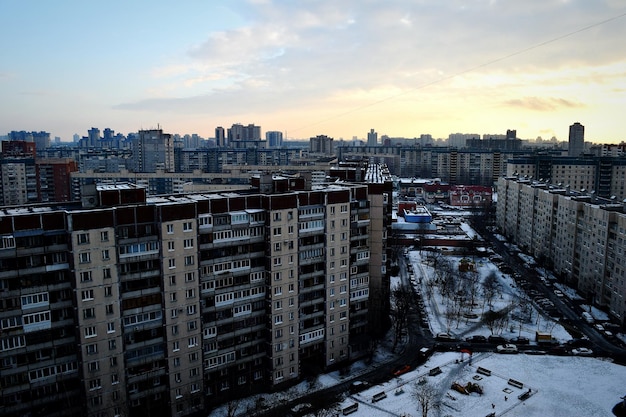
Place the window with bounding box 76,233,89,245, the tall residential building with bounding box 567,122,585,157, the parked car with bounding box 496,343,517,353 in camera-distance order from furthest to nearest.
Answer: the tall residential building with bounding box 567,122,585,157
the parked car with bounding box 496,343,517,353
the window with bounding box 76,233,89,245

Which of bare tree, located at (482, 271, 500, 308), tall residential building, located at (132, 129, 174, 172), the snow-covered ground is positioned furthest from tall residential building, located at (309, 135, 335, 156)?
the snow-covered ground

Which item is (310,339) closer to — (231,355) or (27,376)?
(231,355)

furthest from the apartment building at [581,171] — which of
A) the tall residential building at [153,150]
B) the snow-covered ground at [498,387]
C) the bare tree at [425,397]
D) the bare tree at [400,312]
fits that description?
the tall residential building at [153,150]

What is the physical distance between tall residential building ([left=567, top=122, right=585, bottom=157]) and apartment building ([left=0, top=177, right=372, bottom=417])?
109 metres

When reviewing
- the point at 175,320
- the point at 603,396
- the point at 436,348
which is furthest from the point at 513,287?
the point at 175,320

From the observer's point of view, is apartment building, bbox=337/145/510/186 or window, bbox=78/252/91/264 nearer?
window, bbox=78/252/91/264

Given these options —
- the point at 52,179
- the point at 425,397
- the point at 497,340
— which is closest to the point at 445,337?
the point at 497,340

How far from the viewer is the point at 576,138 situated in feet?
393

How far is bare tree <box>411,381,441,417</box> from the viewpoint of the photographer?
916 inches

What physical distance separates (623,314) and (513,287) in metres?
10.1

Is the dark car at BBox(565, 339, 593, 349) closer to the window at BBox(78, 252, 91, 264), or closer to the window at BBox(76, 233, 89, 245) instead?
the window at BBox(78, 252, 91, 264)

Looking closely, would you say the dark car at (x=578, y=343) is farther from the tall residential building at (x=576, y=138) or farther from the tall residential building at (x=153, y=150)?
the tall residential building at (x=576, y=138)

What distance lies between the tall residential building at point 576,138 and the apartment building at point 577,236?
229 feet

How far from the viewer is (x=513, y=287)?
43.1 m
